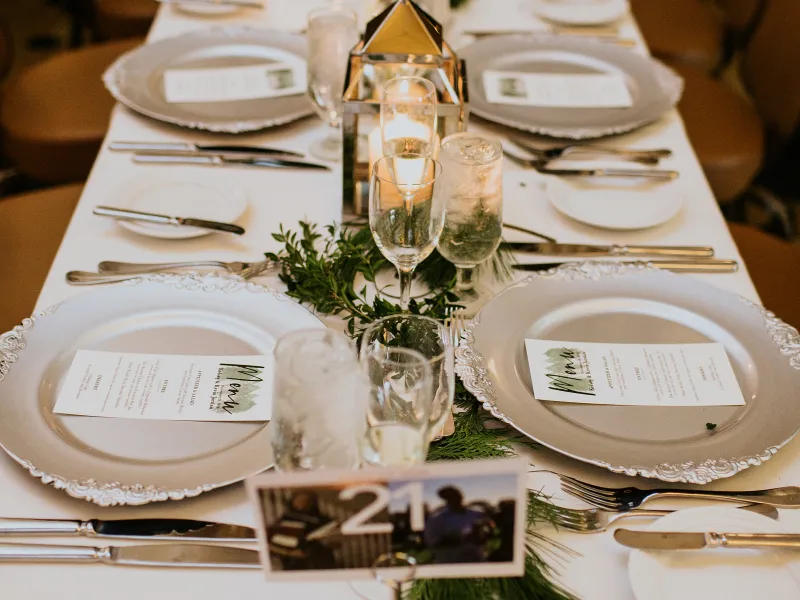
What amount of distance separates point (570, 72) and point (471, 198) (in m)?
0.87

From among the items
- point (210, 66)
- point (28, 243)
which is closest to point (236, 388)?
point (28, 243)

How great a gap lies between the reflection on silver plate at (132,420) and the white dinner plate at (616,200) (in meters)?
0.54

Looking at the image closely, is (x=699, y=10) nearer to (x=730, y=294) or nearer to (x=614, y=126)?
(x=614, y=126)

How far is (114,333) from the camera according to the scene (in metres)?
1.08

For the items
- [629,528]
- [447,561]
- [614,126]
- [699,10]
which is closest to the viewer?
[447,561]

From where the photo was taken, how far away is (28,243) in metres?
1.68

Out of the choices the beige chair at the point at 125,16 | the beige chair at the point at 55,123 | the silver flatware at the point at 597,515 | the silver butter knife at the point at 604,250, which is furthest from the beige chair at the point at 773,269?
the beige chair at the point at 125,16

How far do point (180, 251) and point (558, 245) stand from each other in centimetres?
57

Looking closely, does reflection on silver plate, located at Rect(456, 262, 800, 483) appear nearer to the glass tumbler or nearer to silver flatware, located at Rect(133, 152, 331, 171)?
the glass tumbler

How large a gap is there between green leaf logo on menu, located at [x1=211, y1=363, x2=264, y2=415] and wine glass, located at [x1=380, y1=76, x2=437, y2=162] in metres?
0.39

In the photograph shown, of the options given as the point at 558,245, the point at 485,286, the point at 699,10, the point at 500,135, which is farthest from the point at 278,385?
the point at 699,10

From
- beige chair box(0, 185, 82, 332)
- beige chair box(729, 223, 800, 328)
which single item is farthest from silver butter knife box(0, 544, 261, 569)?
beige chair box(729, 223, 800, 328)

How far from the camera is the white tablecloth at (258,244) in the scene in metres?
0.81

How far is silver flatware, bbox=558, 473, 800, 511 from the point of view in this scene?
89 centimetres
